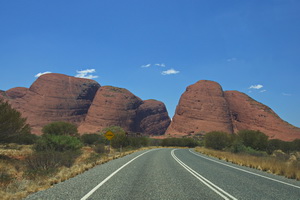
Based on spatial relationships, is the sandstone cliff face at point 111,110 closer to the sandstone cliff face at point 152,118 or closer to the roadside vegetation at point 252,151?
the sandstone cliff face at point 152,118

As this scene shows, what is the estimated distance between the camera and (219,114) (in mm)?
132125

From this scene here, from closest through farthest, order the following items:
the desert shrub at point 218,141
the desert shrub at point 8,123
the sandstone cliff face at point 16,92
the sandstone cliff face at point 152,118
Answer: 1. the desert shrub at point 8,123
2. the desert shrub at point 218,141
3. the sandstone cliff face at point 16,92
4. the sandstone cliff face at point 152,118

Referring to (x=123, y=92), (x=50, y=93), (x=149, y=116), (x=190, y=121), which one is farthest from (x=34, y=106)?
(x=190, y=121)

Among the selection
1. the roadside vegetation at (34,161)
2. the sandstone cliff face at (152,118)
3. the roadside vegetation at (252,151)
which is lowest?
the roadside vegetation at (34,161)

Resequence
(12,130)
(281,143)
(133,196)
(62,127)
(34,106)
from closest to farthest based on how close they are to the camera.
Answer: (133,196) → (12,130) → (62,127) → (281,143) → (34,106)

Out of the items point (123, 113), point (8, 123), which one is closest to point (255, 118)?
point (123, 113)

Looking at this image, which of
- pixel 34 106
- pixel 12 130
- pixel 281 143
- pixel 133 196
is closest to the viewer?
pixel 133 196

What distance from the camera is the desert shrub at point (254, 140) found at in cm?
5075

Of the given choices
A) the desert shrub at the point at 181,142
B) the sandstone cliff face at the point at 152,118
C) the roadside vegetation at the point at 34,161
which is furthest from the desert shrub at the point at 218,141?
the sandstone cliff face at the point at 152,118

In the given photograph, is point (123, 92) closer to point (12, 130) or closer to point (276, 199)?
point (12, 130)

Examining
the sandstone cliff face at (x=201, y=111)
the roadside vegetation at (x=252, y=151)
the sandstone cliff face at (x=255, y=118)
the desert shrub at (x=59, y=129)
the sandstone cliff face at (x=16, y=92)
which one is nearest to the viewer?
the roadside vegetation at (x=252, y=151)

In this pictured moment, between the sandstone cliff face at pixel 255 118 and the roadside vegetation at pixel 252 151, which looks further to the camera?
the sandstone cliff face at pixel 255 118

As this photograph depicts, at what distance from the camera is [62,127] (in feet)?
172

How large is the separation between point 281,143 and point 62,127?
57592mm
